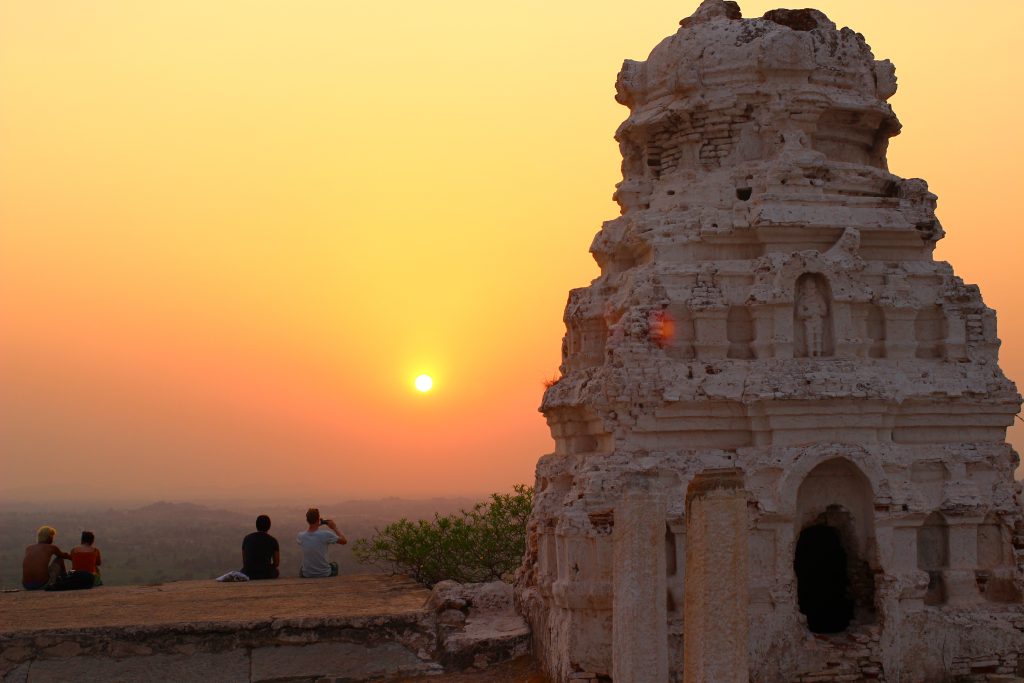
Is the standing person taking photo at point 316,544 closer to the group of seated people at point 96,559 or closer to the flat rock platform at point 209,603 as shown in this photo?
the group of seated people at point 96,559

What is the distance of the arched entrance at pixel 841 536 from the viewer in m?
→ 11.4

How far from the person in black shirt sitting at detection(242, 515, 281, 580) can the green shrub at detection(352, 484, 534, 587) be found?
173 cm

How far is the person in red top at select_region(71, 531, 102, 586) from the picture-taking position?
15758 mm

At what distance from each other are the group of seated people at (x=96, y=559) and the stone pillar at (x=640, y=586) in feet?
24.3

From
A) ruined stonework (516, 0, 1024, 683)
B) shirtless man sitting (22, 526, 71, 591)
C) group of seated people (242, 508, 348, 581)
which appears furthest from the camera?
group of seated people (242, 508, 348, 581)

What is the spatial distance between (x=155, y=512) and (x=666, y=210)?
8077 centimetres

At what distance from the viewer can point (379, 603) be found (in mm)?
13750

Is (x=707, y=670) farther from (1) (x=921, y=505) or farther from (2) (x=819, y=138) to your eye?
(2) (x=819, y=138)

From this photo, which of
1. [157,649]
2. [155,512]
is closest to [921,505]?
[157,649]

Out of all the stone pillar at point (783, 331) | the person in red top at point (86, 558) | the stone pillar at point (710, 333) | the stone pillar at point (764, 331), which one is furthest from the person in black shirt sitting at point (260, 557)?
the stone pillar at point (783, 331)

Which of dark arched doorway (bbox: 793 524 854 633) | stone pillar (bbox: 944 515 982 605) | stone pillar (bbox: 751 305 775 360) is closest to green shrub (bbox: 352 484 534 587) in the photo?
dark arched doorway (bbox: 793 524 854 633)

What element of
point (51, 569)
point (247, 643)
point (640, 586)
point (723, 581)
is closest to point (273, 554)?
point (51, 569)

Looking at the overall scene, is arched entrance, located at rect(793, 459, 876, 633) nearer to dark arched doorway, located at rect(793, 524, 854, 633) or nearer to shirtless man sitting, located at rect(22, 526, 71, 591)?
dark arched doorway, located at rect(793, 524, 854, 633)

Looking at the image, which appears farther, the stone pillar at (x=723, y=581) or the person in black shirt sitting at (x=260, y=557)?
the person in black shirt sitting at (x=260, y=557)
